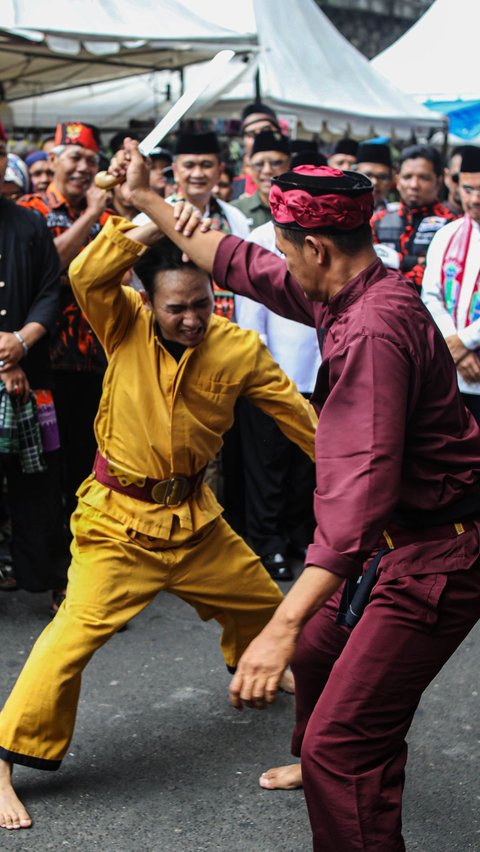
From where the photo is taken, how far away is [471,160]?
550 centimetres

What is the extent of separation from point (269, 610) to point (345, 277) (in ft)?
5.13

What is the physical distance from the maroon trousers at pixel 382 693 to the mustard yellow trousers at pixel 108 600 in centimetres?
98

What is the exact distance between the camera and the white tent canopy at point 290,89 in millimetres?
10680

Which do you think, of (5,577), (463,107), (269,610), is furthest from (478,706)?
(463,107)

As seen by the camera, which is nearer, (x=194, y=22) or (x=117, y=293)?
(x=117, y=293)

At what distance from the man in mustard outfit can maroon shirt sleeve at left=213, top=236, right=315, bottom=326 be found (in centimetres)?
23

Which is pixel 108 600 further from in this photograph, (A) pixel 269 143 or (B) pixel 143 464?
(A) pixel 269 143

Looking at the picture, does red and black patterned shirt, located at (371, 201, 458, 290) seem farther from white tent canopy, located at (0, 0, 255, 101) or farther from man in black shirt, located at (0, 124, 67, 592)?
white tent canopy, located at (0, 0, 255, 101)

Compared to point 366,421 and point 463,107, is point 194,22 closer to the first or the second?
point 463,107

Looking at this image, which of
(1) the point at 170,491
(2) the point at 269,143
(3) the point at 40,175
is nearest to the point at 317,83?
(3) the point at 40,175

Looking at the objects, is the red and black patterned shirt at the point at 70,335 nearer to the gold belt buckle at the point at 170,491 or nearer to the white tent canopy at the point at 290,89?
the gold belt buckle at the point at 170,491

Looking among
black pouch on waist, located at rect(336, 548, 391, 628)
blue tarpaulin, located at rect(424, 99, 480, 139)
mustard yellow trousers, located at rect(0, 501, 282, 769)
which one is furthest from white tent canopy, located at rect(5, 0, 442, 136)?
black pouch on waist, located at rect(336, 548, 391, 628)

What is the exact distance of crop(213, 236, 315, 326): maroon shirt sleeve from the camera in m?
3.07

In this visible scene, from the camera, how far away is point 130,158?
121 inches
